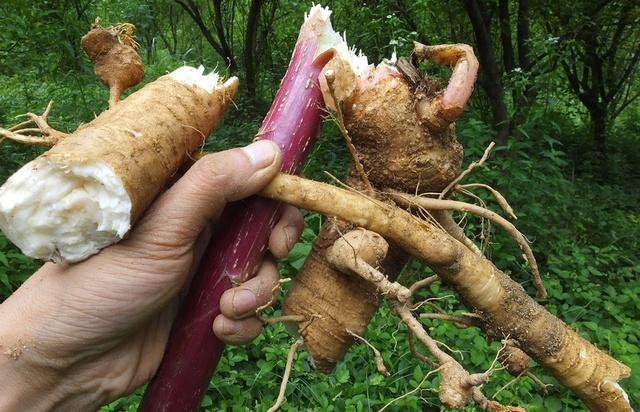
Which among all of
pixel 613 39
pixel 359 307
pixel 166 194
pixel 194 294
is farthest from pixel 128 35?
pixel 613 39

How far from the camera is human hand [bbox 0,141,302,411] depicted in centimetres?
128

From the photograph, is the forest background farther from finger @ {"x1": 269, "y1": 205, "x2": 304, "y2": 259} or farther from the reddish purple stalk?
finger @ {"x1": 269, "y1": 205, "x2": 304, "y2": 259}

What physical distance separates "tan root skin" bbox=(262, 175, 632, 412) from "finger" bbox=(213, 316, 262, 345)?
1.18ft

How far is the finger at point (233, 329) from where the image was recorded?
1.39 meters

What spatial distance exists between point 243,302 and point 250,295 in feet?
0.11

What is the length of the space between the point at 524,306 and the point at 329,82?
33.7 inches

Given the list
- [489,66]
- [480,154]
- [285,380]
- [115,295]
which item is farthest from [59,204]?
[489,66]

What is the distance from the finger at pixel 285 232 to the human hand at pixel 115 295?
0.12m

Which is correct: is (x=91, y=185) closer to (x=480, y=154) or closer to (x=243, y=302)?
(x=243, y=302)

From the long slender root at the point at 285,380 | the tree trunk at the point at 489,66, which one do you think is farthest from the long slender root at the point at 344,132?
the tree trunk at the point at 489,66

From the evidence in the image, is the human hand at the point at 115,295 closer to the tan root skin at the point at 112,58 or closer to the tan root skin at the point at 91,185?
the tan root skin at the point at 91,185

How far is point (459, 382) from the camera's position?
3.86 ft

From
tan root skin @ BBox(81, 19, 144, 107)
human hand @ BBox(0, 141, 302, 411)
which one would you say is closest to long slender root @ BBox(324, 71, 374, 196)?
human hand @ BBox(0, 141, 302, 411)

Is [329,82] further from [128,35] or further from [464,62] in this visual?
[128,35]
